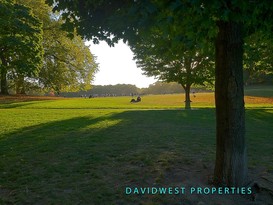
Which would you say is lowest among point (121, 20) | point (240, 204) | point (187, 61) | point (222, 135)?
point (240, 204)

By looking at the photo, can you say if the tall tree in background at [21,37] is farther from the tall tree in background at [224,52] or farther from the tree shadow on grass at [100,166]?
the tall tree in background at [224,52]

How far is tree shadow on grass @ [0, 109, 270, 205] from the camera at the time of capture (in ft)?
15.9

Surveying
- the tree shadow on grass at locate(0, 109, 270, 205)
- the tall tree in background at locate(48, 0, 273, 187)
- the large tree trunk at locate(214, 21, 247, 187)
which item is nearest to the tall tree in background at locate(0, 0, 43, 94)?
the tree shadow on grass at locate(0, 109, 270, 205)

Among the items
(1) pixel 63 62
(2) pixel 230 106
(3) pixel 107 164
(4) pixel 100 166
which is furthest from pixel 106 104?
(2) pixel 230 106

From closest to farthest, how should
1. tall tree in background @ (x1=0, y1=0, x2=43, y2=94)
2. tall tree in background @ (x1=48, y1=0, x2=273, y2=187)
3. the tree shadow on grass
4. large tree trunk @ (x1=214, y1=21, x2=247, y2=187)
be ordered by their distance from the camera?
tall tree in background @ (x1=48, y1=0, x2=273, y2=187) < the tree shadow on grass < large tree trunk @ (x1=214, y1=21, x2=247, y2=187) < tall tree in background @ (x1=0, y1=0, x2=43, y2=94)

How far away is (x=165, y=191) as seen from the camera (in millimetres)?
5070

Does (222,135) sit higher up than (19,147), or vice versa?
(222,135)

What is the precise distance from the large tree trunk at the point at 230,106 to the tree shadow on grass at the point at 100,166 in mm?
598

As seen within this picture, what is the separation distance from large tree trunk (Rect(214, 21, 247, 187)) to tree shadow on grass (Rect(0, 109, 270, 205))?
0.60 meters

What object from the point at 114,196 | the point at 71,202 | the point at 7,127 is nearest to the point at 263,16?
the point at 114,196

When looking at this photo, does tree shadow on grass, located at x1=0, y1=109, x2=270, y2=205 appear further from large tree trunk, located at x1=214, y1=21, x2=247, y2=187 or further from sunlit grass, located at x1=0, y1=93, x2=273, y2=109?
sunlit grass, located at x1=0, y1=93, x2=273, y2=109

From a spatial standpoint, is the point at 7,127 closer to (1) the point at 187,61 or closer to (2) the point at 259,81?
(1) the point at 187,61

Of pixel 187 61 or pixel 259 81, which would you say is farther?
pixel 259 81

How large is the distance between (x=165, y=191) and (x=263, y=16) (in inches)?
139
